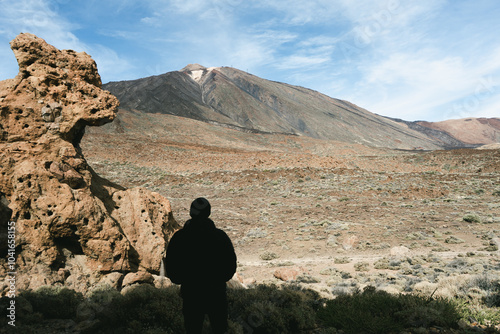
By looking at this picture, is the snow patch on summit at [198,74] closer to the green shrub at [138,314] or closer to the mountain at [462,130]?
A: the mountain at [462,130]

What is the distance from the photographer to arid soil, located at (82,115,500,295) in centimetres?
962

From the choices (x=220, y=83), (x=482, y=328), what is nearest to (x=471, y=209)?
(x=482, y=328)

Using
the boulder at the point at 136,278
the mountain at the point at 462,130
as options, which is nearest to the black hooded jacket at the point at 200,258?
the boulder at the point at 136,278

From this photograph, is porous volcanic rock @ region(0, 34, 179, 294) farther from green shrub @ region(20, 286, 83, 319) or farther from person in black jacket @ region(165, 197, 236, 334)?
person in black jacket @ region(165, 197, 236, 334)

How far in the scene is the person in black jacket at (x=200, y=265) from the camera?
319 cm

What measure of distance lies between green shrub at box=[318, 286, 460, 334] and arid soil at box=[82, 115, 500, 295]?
5.78 feet

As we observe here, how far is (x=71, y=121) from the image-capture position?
21.9ft

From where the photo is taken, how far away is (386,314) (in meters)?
4.86

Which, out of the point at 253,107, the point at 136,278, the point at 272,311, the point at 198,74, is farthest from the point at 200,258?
the point at 198,74

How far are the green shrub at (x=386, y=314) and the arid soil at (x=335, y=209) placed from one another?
176 cm

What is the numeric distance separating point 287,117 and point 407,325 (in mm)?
122562

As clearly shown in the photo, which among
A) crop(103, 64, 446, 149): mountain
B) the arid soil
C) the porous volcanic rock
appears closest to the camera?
the porous volcanic rock

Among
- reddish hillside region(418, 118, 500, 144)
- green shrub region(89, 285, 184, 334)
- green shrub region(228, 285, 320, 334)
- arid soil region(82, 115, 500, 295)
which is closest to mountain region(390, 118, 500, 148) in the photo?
reddish hillside region(418, 118, 500, 144)

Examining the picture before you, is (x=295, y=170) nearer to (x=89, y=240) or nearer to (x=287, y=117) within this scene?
(x=89, y=240)
